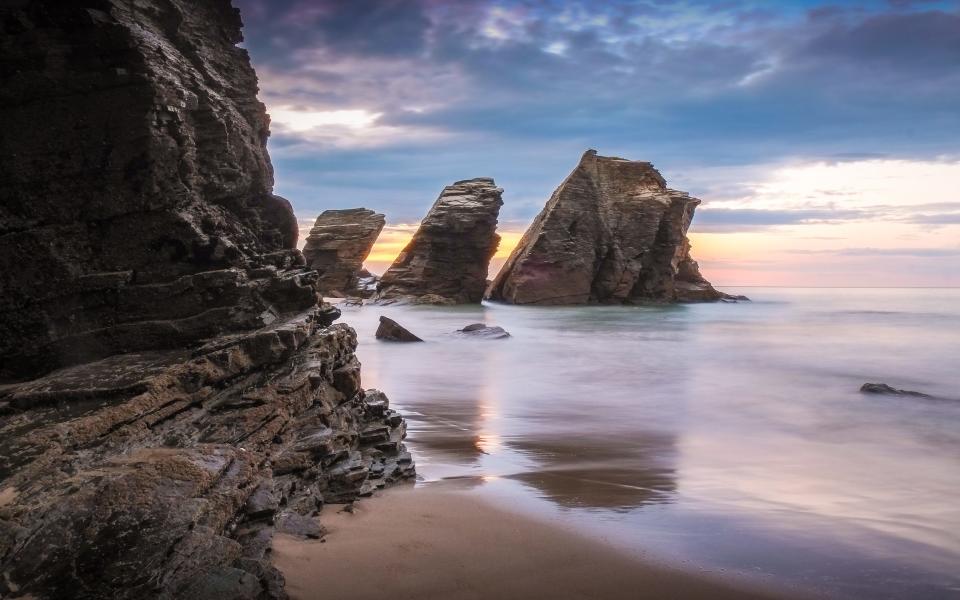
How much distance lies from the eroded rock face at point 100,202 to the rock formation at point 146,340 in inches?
0.5

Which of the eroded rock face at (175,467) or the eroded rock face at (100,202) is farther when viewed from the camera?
the eroded rock face at (100,202)

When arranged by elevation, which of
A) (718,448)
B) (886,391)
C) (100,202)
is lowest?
(718,448)

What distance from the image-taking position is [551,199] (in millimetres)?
44781

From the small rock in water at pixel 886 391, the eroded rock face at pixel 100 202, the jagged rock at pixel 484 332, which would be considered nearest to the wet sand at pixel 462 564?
the eroded rock face at pixel 100 202

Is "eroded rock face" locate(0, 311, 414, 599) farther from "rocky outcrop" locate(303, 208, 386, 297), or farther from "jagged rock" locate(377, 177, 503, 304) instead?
"rocky outcrop" locate(303, 208, 386, 297)

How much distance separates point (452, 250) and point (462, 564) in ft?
117

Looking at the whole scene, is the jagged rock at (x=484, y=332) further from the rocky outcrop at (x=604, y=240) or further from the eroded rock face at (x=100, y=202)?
the rocky outcrop at (x=604, y=240)

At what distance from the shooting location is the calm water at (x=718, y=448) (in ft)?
15.5

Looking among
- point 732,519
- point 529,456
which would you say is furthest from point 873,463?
point 529,456

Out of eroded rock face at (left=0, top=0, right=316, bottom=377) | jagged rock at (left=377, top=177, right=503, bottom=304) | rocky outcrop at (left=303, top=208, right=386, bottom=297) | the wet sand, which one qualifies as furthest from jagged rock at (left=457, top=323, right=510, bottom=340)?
rocky outcrop at (left=303, top=208, right=386, bottom=297)

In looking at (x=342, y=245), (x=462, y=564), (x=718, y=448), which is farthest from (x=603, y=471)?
(x=342, y=245)

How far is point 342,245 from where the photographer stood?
43312mm

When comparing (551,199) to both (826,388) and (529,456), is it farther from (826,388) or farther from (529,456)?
(529,456)

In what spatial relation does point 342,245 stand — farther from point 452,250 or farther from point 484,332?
point 484,332
